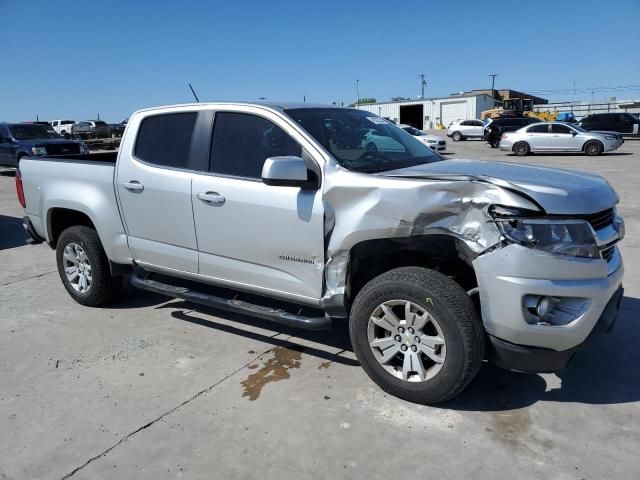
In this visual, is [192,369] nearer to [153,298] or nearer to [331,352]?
[331,352]

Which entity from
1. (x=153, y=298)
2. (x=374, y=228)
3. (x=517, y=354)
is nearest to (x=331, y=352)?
(x=374, y=228)

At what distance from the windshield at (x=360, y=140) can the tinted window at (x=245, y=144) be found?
182 millimetres

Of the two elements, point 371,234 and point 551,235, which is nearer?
point 551,235

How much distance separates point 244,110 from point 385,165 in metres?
1.15

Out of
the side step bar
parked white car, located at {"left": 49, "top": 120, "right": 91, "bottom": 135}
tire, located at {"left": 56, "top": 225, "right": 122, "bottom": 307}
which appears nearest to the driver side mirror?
the side step bar

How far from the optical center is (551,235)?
2857 mm

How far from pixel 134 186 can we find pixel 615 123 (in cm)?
3114

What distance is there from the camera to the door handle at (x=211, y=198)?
389 cm

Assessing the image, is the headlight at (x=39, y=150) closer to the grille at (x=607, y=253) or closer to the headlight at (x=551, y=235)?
the headlight at (x=551, y=235)

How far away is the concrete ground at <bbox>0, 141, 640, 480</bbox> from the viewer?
2.79 metres

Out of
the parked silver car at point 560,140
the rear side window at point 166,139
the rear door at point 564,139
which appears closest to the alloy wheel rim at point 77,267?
the rear side window at point 166,139

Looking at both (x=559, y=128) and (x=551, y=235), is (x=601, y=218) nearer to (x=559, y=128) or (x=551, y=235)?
(x=551, y=235)

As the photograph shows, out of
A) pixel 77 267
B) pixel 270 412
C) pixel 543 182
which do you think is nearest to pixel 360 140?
pixel 543 182

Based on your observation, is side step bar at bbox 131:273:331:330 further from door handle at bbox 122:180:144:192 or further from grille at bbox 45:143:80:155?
grille at bbox 45:143:80:155
